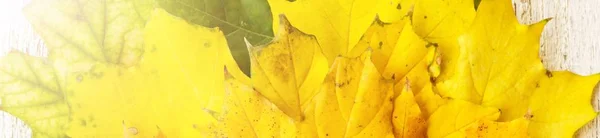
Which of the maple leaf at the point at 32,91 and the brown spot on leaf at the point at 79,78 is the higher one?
the brown spot on leaf at the point at 79,78

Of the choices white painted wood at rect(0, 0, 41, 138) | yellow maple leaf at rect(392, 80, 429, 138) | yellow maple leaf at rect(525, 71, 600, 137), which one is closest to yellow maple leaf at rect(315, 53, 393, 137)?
yellow maple leaf at rect(392, 80, 429, 138)

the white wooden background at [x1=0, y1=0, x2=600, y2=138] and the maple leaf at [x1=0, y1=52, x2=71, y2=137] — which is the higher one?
the white wooden background at [x1=0, y1=0, x2=600, y2=138]

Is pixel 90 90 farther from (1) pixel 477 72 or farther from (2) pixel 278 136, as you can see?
(1) pixel 477 72

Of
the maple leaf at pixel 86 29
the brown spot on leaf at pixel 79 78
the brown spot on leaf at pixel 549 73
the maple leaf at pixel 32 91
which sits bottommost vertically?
the maple leaf at pixel 32 91

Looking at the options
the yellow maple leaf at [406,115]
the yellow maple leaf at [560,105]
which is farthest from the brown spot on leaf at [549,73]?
the yellow maple leaf at [406,115]

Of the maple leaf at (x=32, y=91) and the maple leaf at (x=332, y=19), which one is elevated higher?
the maple leaf at (x=332, y=19)

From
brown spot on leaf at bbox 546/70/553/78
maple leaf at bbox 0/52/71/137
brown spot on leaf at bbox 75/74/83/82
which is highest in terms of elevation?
brown spot on leaf at bbox 546/70/553/78

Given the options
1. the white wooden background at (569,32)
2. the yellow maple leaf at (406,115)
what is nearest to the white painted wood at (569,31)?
the white wooden background at (569,32)

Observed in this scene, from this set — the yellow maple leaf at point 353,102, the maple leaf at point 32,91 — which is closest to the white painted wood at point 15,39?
the maple leaf at point 32,91

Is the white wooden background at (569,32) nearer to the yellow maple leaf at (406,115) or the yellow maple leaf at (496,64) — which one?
the yellow maple leaf at (496,64)

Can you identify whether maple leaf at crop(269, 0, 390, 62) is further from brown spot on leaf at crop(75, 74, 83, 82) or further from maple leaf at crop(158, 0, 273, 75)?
brown spot on leaf at crop(75, 74, 83, 82)

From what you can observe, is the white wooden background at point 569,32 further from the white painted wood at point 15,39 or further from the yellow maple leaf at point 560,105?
the white painted wood at point 15,39

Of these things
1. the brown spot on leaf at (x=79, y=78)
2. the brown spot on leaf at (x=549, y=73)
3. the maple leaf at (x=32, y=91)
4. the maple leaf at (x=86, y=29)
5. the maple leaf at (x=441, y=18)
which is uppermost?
the maple leaf at (x=441, y=18)
